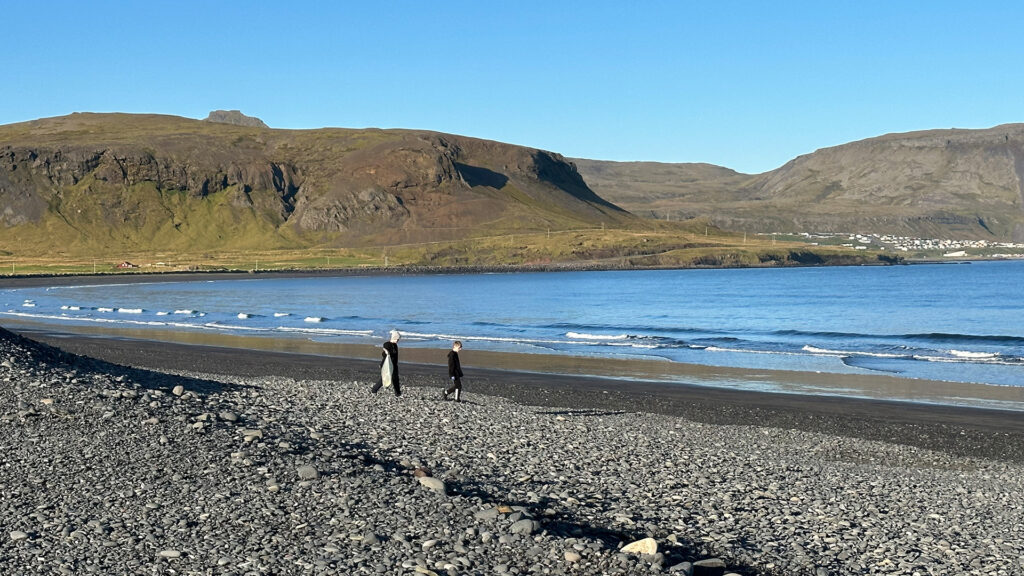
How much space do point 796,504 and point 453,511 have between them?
16.1ft

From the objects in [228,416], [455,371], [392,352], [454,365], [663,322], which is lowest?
[663,322]

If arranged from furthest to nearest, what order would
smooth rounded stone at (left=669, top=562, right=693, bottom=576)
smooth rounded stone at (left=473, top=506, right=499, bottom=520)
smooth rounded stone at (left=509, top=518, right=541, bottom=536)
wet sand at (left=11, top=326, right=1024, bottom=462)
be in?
wet sand at (left=11, top=326, right=1024, bottom=462), smooth rounded stone at (left=473, top=506, right=499, bottom=520), smooth rounded stone at (left=509, top=518, right=541, bottom=536), smooth rounded stone at (left=669, top=562, right=693, bottom=576)

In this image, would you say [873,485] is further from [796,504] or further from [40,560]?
[40,560]

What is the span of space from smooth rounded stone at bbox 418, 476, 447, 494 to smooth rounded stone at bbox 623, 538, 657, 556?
3.02m

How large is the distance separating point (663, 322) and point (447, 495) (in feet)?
176

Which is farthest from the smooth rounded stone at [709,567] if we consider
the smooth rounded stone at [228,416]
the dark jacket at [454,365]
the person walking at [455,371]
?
the dark jacket at [454,365]

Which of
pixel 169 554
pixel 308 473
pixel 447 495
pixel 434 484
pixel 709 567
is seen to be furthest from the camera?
pixel 308 473

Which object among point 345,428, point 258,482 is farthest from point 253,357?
point 258,482

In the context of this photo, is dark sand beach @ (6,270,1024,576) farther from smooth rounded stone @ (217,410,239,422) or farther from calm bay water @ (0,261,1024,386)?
calm bay water @ (0,261,1024,386)

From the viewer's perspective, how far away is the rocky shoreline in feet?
34.9

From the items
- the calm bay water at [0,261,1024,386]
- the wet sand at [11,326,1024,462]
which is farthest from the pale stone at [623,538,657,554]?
the calm bay water at [0,261,1024,386]

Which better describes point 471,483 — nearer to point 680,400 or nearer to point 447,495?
point 447,495

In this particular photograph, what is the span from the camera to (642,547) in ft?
35.6

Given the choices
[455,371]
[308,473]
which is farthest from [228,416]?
[455,371]
